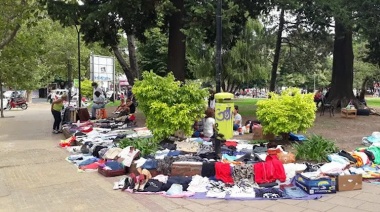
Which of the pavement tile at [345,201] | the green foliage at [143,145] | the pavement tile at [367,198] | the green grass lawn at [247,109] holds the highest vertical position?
the green grass lawn at [247,109]

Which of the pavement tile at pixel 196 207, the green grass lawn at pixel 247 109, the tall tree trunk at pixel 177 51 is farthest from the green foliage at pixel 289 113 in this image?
the green grass lawn at pixel 247 109

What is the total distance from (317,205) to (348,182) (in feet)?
3.32

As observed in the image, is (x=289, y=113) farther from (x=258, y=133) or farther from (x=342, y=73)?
(x=342, y=73)

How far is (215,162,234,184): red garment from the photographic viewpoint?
641 cm

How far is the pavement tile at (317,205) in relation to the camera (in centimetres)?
532

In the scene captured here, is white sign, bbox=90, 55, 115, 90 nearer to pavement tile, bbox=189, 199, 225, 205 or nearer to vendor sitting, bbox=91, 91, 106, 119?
vendor sitting, bbox=91, 91, 106, 119

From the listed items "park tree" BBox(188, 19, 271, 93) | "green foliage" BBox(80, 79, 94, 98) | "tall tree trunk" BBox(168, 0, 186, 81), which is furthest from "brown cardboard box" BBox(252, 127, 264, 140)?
"green foliage" BBox(80, 79, 94, 98)

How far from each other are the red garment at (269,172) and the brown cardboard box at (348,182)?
899mm

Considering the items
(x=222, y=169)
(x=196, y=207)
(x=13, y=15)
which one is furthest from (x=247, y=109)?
(x=196, y=207)

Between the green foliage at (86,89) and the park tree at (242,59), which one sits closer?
the park tree at (242,59)

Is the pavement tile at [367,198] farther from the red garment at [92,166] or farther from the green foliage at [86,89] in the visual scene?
the green foliage at [86,89]

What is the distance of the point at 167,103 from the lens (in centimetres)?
910

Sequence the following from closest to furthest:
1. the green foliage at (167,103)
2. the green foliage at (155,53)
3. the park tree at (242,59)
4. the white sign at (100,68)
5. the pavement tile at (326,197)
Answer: the pavement tile at (326,197), the green foliage at (167,103), the white sign at (100,68), the green foliage at (155,53), the park tree at (242,59)

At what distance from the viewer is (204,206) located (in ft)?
18.2
